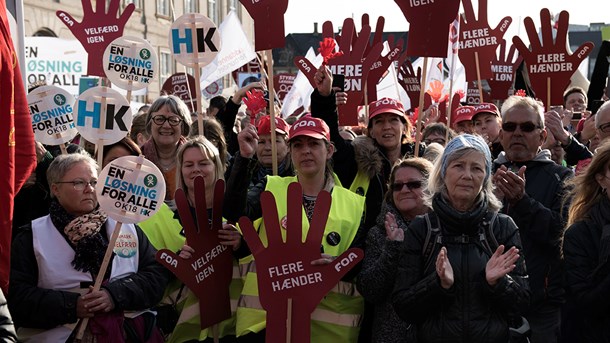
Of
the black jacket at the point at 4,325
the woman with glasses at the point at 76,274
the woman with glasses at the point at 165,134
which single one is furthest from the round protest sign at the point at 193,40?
the black jacket at the point at 4,325

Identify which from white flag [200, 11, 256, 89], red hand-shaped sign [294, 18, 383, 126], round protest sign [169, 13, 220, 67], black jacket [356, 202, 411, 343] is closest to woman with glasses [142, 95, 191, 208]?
round protest sign [169, 13, 220, 67]

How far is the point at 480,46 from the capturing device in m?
9.38

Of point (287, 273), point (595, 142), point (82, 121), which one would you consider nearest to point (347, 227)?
point (287, 273)

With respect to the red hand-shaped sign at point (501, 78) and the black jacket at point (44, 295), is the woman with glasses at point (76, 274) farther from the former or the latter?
the red hand-shaped sign at point (501, 78)

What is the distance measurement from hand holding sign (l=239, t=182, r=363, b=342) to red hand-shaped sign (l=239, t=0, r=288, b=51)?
1633 millimetres

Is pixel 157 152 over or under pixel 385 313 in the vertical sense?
over

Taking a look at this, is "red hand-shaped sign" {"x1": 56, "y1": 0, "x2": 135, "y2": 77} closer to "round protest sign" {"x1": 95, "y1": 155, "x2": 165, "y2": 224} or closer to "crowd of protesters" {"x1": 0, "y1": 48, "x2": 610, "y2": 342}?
"crowd of protesters" {"x1": 0, "y1": 48, "x2": 610, "y2": 342}

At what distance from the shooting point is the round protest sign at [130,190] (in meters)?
4.48

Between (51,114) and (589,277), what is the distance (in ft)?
12.4

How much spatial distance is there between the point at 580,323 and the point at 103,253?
90.2 inches

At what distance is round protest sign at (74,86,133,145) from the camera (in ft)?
16.8

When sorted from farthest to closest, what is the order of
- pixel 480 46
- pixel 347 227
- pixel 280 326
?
pixel 480 46 → pixel 347 227 → pixel 280 326

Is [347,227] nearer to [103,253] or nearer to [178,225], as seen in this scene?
[178,225]

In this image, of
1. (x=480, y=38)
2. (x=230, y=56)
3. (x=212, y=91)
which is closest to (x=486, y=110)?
(x=480, y=38)
